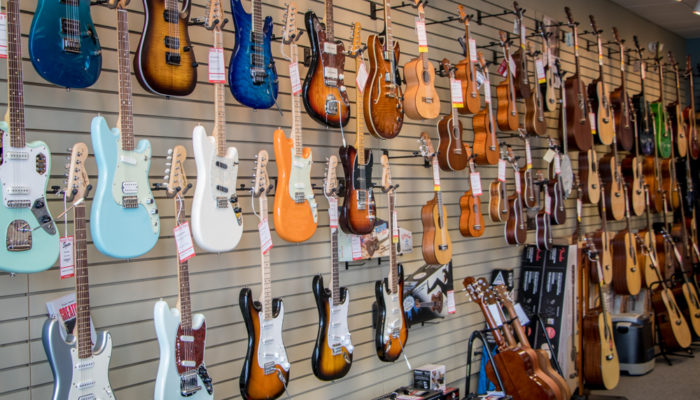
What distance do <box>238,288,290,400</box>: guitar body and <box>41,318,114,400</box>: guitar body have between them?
0.62 m

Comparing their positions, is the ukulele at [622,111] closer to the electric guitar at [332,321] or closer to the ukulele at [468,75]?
the ukulele at [468,75]

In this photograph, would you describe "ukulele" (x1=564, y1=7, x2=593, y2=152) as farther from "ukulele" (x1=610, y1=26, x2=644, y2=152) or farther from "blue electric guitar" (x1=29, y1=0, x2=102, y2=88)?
"blue electric guitar" (x1=29, y1=0, x2=102, y2=88)

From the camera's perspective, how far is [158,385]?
92.3 inches

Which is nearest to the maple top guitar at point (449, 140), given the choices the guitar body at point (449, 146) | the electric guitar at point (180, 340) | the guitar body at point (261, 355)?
the guitar body at point (449, 146)

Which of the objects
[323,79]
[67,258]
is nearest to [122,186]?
[67,258]

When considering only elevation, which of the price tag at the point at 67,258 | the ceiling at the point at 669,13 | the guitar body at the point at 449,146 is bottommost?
the price tag at the point at 67,258

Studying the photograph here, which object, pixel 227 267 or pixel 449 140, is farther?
pixel 449 140

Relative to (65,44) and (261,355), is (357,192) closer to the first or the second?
(261,355)

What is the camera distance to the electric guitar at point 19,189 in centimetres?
205

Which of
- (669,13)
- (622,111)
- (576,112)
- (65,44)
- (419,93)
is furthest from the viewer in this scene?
(669,13)

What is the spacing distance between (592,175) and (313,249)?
2.98m

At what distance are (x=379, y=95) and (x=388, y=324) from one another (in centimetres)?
124

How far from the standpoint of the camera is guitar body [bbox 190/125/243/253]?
2.50 metres

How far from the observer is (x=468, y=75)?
4.18m
